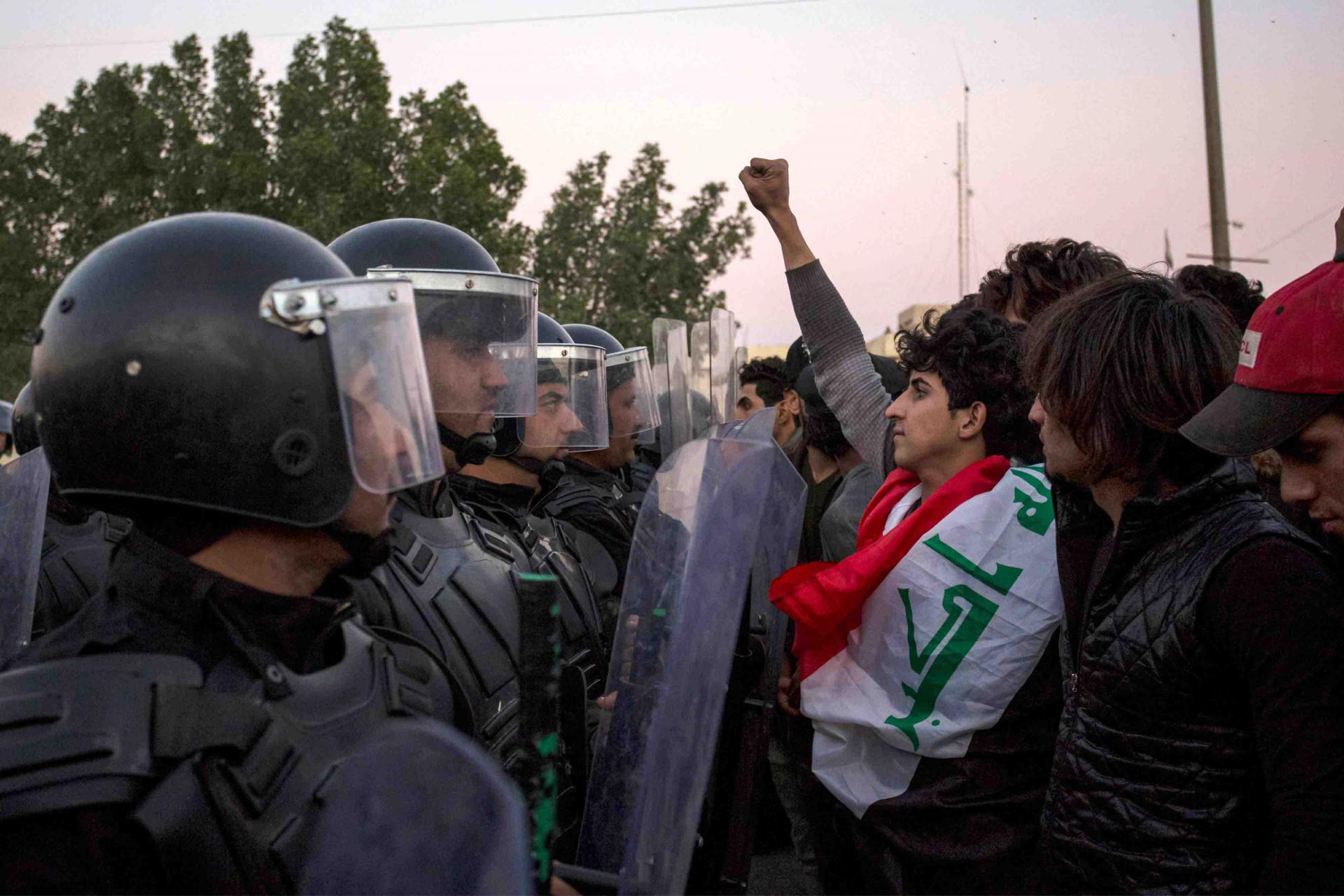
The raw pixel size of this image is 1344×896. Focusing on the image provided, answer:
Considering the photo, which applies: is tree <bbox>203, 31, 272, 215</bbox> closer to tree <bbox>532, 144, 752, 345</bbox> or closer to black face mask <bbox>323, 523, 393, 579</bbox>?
tree <bbox>532, 144, 752, 345</bbox>

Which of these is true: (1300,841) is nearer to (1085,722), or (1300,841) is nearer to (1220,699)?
(1220,699)

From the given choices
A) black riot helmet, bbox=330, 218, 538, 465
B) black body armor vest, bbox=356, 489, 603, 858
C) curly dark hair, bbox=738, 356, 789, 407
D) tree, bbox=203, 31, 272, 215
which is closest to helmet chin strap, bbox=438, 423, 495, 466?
black riot helmet, bbox=330, 218, 538, 465

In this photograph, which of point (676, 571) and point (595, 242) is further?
point (595, 242)

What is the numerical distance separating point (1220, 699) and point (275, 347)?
5.03ft

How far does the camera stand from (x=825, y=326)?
305 cm

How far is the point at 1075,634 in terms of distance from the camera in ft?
6.82

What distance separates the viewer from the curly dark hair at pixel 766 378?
7.17m

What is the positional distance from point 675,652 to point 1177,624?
81 centimetres

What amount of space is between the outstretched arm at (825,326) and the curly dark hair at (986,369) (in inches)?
10.8

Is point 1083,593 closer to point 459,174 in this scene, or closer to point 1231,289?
point 1231,289

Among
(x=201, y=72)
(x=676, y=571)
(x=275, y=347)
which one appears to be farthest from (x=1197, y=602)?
(x=201, y=72)

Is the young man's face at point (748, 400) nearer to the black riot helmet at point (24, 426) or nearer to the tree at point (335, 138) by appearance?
the black riot helmet at point (24, 426)

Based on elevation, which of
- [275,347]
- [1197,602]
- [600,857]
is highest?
[275,347]

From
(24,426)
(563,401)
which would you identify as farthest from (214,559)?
(24,426)
